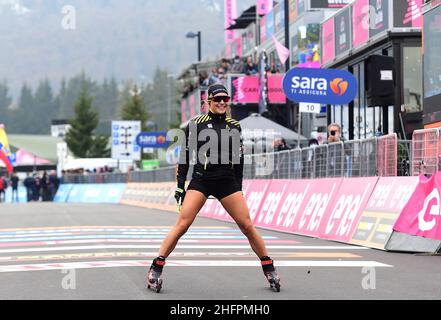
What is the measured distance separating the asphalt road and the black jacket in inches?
44.8

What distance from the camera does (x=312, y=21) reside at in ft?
132

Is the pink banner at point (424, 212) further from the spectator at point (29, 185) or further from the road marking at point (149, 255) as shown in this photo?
the spectator at point (29, 185)

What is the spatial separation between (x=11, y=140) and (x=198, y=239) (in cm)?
12631

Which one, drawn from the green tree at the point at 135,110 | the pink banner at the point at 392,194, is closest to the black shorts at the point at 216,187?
the pink banner at the point at 392,194

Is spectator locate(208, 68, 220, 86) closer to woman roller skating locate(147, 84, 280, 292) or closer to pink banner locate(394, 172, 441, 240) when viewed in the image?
pink banner locate(394, 172, 441, 240)

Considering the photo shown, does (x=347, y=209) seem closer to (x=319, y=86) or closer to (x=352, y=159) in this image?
(x=352, y=159)

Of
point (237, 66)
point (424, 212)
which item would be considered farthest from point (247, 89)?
point (424, 212)

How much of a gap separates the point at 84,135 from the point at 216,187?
431 ft

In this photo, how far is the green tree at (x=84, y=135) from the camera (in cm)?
13800

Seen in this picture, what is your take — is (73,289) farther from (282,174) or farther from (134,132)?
(134,132)

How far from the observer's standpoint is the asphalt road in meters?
8.96

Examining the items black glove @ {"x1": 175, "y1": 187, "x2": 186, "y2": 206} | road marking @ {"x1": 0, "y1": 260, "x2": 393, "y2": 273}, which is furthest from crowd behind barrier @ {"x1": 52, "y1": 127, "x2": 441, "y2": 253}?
black glove @ {"x1": 175, "y1": 187, "x2": 186, "y2": 206}
